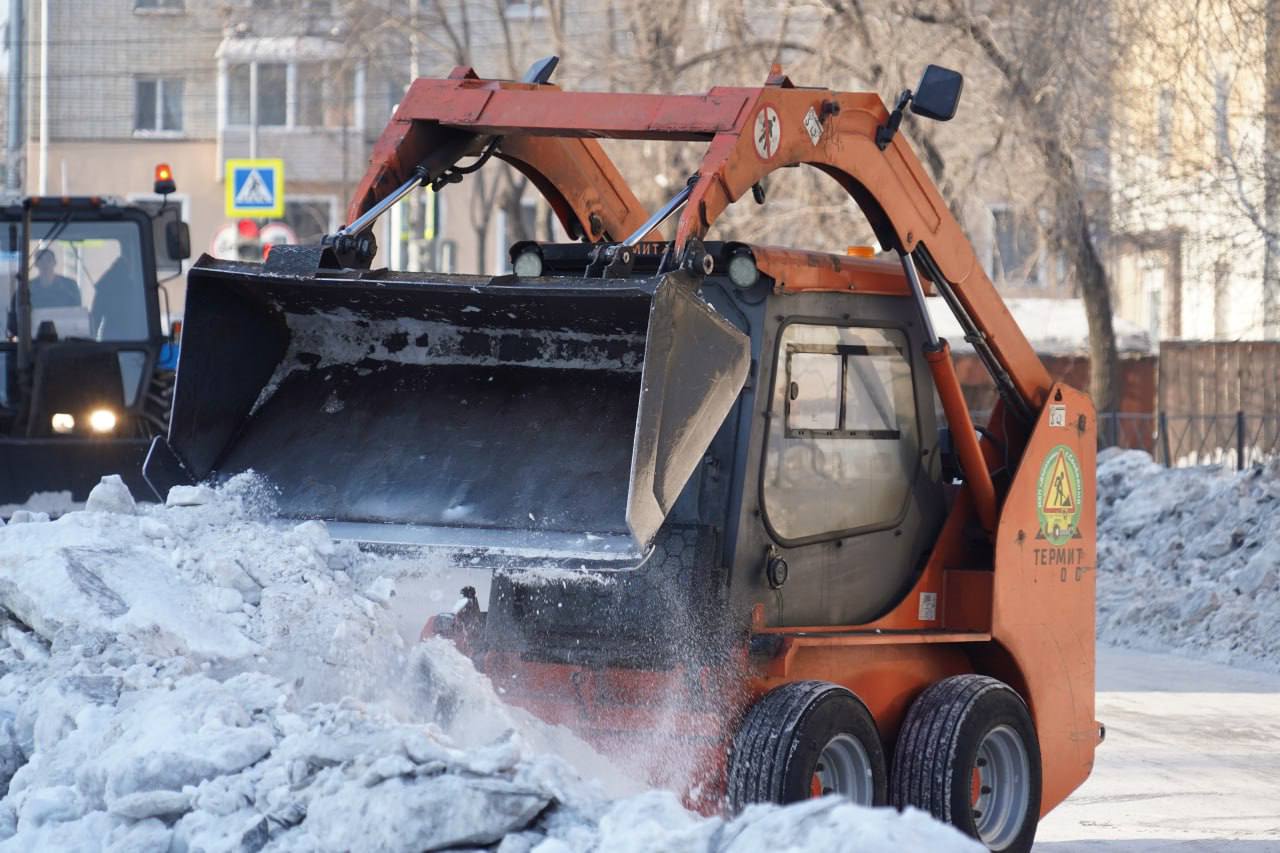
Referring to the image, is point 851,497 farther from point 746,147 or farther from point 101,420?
point 101,420

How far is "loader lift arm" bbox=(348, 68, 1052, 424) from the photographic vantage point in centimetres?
605

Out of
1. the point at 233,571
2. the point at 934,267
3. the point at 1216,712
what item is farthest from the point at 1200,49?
the point at 233,571

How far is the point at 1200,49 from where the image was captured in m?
15.7

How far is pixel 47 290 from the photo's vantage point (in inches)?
508

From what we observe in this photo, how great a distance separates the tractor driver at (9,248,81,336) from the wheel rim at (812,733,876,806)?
8281 mm

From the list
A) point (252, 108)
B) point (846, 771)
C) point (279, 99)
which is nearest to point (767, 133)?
point (846, 771)

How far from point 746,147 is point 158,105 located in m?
38.6

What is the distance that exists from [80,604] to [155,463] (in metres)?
1.00

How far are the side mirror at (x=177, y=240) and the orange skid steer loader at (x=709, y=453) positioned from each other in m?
6.08

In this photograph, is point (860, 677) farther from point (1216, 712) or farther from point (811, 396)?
point (1216, 712)

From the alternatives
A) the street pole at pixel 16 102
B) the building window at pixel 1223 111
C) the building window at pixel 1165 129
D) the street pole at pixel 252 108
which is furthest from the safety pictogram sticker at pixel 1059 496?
the street pole at pixel 252 108

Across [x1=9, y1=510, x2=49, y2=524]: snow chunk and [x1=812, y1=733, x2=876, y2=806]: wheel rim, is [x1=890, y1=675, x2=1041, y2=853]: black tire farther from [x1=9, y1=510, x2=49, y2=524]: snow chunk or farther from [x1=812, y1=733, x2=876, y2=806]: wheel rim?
[x1=9, y1=510, x2=49, y2=524]: snow chunk

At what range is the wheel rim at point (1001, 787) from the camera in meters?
6.51

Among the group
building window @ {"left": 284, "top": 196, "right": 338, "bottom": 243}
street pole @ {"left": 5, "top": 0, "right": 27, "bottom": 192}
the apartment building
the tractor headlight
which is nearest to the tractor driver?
the tractor headlight
